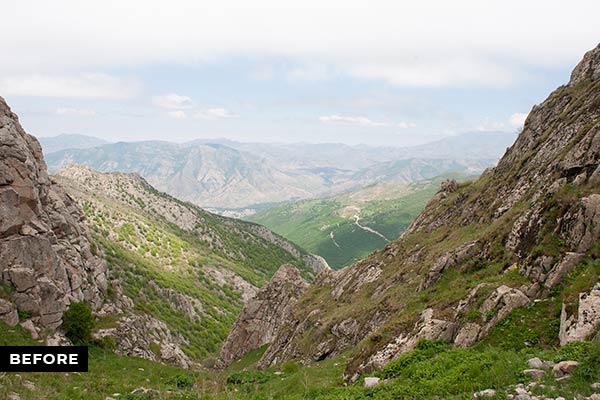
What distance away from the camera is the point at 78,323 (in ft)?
123

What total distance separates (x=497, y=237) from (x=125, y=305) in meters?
45.5

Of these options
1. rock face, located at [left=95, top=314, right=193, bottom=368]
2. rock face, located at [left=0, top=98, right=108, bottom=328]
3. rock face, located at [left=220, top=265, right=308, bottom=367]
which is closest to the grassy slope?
rock face, located at [left=95, top=314, right=193, bottom=368]

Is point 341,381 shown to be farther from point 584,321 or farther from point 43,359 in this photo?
point 43,359

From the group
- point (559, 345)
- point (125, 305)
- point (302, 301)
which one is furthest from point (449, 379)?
point (125, 305)

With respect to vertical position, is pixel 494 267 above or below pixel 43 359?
above

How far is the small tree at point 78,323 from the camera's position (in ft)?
121

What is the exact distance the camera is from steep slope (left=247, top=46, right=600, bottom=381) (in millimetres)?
19844

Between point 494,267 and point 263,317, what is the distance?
4250 centimetres

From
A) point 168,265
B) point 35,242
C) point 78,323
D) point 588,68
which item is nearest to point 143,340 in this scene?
point 78,323

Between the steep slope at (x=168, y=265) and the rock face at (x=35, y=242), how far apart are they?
5763mm

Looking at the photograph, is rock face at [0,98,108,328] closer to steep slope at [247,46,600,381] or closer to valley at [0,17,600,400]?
valley at [0,17,600,400]

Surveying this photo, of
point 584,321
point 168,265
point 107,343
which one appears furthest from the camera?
point 168,265

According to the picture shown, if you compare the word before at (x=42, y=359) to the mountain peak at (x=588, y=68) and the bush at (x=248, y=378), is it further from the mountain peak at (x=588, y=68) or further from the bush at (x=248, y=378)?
the mountain peak at (x=588, y=68)

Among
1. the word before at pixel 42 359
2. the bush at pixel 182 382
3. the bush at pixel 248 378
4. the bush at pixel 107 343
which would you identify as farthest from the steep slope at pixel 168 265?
the bush at pixel 248 378
